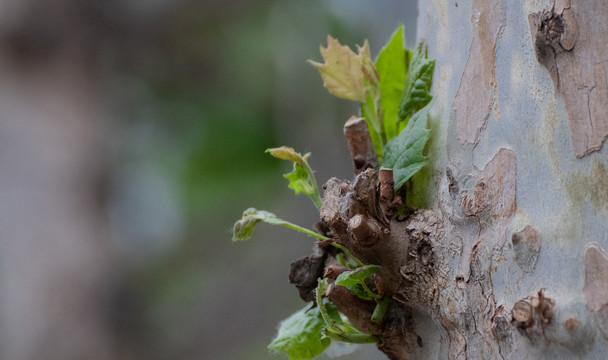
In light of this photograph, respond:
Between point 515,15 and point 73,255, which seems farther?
point 73,255

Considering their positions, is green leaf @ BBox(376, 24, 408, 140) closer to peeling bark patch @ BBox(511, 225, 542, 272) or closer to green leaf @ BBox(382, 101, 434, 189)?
green leaf @ BBox(382, 101, 434, 189)

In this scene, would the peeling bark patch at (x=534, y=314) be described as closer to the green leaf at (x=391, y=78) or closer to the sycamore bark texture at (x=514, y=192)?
the sycamore bark texture at (x=514, y=192)

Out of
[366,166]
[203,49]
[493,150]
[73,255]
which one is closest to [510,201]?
[493,150]

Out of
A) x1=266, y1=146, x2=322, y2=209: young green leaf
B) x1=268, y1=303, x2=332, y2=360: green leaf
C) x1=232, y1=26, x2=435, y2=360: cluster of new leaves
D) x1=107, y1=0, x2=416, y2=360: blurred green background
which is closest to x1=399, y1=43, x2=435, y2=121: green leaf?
x1=232, y1=26, x2=435, y2=360: cluster of new leaves

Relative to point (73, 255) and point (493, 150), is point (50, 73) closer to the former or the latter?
point (73, 255)

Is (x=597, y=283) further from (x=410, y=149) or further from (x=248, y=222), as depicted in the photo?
(x=248, y=222)

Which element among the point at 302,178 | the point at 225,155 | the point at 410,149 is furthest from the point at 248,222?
the point at 225,155

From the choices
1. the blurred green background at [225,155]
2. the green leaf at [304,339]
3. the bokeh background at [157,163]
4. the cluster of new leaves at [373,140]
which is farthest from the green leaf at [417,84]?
the blurred green background at [225,155]
